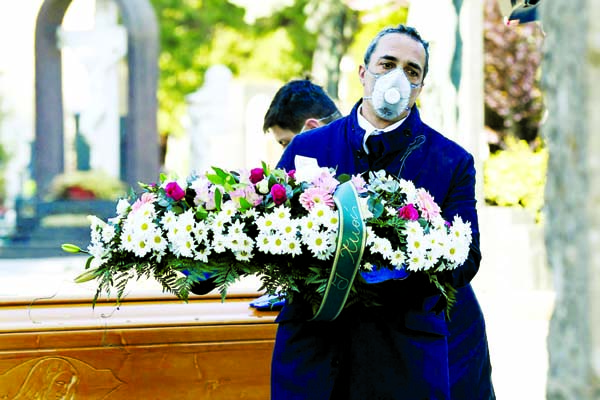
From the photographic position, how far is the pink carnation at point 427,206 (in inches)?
116

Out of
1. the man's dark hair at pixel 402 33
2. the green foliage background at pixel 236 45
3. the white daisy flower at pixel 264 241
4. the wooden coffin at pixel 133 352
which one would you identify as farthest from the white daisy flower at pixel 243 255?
the green foliage background at pixel 236 45

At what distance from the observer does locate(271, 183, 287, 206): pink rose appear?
2.94 m

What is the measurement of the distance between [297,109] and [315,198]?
2.04 m

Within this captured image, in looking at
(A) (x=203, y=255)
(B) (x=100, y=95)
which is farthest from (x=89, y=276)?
(B) (x=100, y=95)

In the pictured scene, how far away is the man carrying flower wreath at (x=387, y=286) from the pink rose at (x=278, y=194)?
28 cm

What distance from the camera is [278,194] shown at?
9.65ft

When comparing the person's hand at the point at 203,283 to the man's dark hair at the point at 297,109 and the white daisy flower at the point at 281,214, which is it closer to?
the white daisy flower at the point at 281,214

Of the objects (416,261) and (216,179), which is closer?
(416,261)

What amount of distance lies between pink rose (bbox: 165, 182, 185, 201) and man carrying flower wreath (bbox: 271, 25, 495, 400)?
0.41 metres

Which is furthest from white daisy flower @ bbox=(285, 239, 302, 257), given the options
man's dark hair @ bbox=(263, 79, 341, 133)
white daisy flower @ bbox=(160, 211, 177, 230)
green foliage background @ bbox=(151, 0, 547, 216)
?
green foliage background @ bbox=(151, 0, 547, 216)

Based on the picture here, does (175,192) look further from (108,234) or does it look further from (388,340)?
(388,340)

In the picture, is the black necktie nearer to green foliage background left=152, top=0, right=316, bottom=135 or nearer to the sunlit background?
the sunlit background

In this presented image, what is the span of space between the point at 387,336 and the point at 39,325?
1.70m

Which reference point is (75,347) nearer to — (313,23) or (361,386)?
(361,386)
